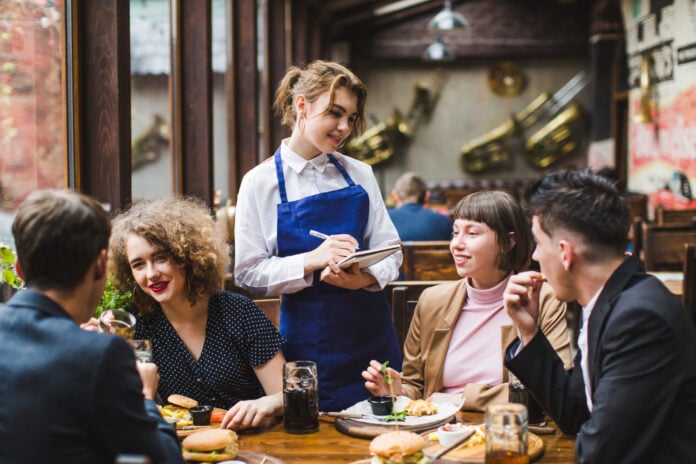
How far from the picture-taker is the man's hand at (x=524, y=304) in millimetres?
1939

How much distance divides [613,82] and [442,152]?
3.25 metres

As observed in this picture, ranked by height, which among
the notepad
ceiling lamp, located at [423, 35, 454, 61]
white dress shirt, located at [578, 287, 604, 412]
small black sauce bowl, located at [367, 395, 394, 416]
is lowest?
small black sauce bowl, located at [367, 395, 394, 416]

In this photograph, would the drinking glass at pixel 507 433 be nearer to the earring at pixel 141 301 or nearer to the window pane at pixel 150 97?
the earring at pixel 141 301

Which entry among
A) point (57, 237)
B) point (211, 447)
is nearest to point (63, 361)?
point (57, 237)

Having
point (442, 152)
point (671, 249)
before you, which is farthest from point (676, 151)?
point (442, 152)

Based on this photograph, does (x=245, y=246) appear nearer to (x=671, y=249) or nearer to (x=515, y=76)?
(x=671, y=249)

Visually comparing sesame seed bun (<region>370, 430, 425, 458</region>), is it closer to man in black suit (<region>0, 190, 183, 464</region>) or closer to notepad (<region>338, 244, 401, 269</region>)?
man in black suit (<region>0, 190, 183, 464</region>)

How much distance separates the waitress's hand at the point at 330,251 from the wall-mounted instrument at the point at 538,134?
12.0 meters

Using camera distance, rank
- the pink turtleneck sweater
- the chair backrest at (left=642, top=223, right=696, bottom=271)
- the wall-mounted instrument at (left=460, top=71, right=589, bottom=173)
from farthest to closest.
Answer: the wall-mounted instrument at (left=460, top=71, right=589, bottom=173), the chair backrest at (left=642, top=223, right=696, bottom=271), the pink turtleneck sweater

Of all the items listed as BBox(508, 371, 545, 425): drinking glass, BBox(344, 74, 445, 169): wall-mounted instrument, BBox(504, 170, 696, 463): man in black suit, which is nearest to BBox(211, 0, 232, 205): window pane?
BBox(508, 371, 545, 425): drinking glass

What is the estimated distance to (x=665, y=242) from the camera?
491 cm

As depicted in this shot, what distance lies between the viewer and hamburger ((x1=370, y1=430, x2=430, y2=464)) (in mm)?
1688

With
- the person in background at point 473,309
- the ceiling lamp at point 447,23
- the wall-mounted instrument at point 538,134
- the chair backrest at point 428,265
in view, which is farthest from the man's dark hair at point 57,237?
the wall-mounted instrument at point 538,134

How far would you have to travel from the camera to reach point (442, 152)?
1452 cm
